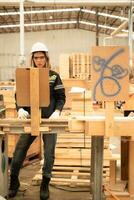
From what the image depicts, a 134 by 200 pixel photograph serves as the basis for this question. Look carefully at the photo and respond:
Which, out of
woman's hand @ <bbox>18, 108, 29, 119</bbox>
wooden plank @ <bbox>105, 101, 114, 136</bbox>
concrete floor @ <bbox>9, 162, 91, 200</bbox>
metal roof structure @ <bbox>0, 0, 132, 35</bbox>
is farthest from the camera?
metal roof structure @ <bbox>0, 0, 132, 35</bbox>

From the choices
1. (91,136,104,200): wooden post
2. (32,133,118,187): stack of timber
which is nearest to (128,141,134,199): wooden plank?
(91,136,104,200): wooden post

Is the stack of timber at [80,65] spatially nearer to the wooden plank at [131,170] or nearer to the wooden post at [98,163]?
the wooden plank at [131,170]

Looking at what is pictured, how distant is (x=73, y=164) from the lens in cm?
550

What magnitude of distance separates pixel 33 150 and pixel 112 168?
104 inches

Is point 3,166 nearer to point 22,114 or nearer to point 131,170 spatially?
point 22,114

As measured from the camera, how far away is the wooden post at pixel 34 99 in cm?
292

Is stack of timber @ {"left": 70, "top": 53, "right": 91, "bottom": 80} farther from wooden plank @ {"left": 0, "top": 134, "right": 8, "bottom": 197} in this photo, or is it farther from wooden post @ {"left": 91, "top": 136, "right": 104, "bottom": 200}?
wooden post @ {"left": 91, "top": 136, "right": 104, "bottom": 200}

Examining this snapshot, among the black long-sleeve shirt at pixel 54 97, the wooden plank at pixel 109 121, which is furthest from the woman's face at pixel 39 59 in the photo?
the wooden plank at pixel 109 121

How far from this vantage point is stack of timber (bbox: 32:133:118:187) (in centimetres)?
503

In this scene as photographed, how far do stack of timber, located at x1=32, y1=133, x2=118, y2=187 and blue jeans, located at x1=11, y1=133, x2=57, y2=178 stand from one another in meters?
0.67

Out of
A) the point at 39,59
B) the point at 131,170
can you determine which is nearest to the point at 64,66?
the point at 39,59

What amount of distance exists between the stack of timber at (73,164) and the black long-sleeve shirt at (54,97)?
0.86m

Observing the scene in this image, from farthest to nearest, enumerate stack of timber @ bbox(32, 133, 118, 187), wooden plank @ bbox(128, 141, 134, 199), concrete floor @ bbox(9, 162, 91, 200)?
1. stack of timber @ bbox(32, 133, 118, 187)
2. concrete floor @ bbox(9, 162, 91, 200)
3. wooden plank @ bbox(128, 141, 134, 199)

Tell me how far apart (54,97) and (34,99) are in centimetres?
128
